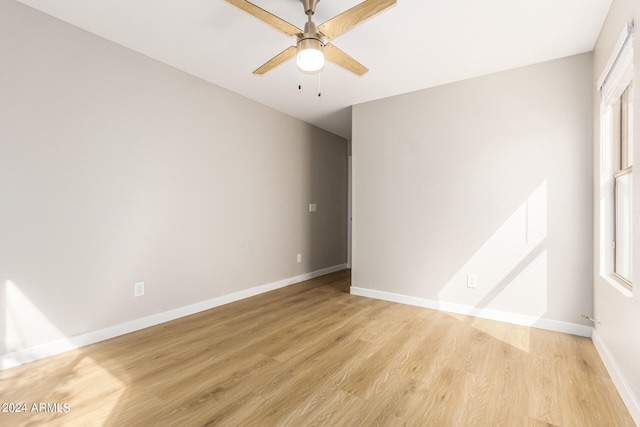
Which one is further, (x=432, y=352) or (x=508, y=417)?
(x=432, y=352)

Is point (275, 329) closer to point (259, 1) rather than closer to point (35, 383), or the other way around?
point (35, 383)

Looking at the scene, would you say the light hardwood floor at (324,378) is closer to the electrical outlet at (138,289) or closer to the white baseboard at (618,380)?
the white baseboard at (618,380)

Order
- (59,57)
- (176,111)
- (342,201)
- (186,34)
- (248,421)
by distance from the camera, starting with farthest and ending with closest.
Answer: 1. (342,201)
2. (176,111)
3. (186,34)
4. (59,57)
5. (248,421)

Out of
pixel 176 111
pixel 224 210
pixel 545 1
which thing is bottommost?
pixel 224 210

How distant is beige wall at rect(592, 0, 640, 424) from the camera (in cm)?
149

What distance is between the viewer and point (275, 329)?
267cm

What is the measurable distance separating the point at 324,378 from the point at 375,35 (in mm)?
2549

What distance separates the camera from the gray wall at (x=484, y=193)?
8.55 feet

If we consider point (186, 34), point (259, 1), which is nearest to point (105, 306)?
point (186, 34)

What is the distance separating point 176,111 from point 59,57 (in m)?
0.92

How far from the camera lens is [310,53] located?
5.98 ft

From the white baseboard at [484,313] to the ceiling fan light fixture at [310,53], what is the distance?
268cm

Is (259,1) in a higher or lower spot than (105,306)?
→ higher

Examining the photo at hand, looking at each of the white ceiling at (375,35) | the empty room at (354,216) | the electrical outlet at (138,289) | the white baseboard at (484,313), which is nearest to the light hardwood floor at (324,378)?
the empty room at (354,216)
